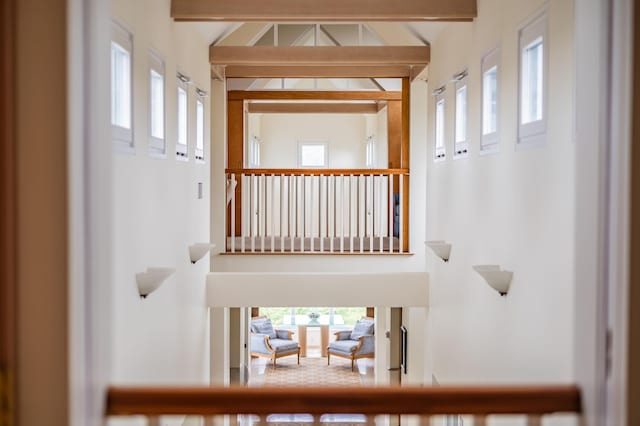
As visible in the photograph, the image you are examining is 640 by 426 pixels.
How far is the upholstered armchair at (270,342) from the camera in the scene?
52.3ft

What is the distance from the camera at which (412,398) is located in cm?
212

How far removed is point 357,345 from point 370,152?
173 inches

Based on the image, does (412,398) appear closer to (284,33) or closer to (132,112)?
(132,112)

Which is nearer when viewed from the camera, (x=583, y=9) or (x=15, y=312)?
(x=15, y=312)

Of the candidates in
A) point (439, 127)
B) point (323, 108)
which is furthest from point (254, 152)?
point (439, 127)

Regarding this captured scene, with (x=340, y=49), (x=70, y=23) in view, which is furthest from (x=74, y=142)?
(x=340, y=49)

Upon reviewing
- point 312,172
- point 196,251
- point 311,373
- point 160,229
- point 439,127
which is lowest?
point 311,373

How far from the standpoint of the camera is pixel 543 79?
4473 mm

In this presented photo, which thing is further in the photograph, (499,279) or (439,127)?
(439,127)

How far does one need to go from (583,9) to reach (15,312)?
6.19 feet

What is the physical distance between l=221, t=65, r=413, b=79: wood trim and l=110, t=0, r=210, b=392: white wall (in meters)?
1.59

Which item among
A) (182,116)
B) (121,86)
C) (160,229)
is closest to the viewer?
(121,86)

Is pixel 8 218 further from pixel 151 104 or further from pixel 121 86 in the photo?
pixel 151 104

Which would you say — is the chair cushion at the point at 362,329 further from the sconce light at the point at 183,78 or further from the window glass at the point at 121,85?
the window glass at the point at 121,85
